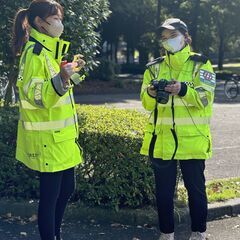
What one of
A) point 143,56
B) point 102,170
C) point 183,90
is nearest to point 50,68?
point 183,90

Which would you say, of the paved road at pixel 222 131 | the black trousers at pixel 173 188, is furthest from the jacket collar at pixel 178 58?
the paved road at pixel 222 131

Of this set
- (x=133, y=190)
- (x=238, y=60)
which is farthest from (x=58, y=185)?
(x=238, y=60)

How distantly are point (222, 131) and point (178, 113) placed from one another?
7634mm

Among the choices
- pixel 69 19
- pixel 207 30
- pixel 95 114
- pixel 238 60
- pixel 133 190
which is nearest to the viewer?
pixel 133 190

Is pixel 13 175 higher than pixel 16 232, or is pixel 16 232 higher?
pixel 13 175

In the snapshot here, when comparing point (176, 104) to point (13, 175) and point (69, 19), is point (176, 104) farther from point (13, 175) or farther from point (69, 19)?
point (69, 19)

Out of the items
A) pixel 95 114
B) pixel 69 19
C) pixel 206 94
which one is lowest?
pixel 95 114

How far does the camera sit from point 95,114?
6.01 metres

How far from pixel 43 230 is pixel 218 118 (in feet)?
36.0

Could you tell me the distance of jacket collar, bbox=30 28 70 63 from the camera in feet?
11.8

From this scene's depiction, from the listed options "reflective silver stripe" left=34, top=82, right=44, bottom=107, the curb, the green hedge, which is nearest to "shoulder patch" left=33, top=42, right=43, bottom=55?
"reflective silver stripe" left=34, top=82, right=44, bottom=107

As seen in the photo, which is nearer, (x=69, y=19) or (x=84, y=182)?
(x=84, y=182)

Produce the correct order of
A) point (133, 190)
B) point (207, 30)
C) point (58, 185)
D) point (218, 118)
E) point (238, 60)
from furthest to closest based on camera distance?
point (238, 60)
point (207, 30)
point (218, 118)
point (133, 190)
point (58, 185)

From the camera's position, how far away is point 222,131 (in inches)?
456
